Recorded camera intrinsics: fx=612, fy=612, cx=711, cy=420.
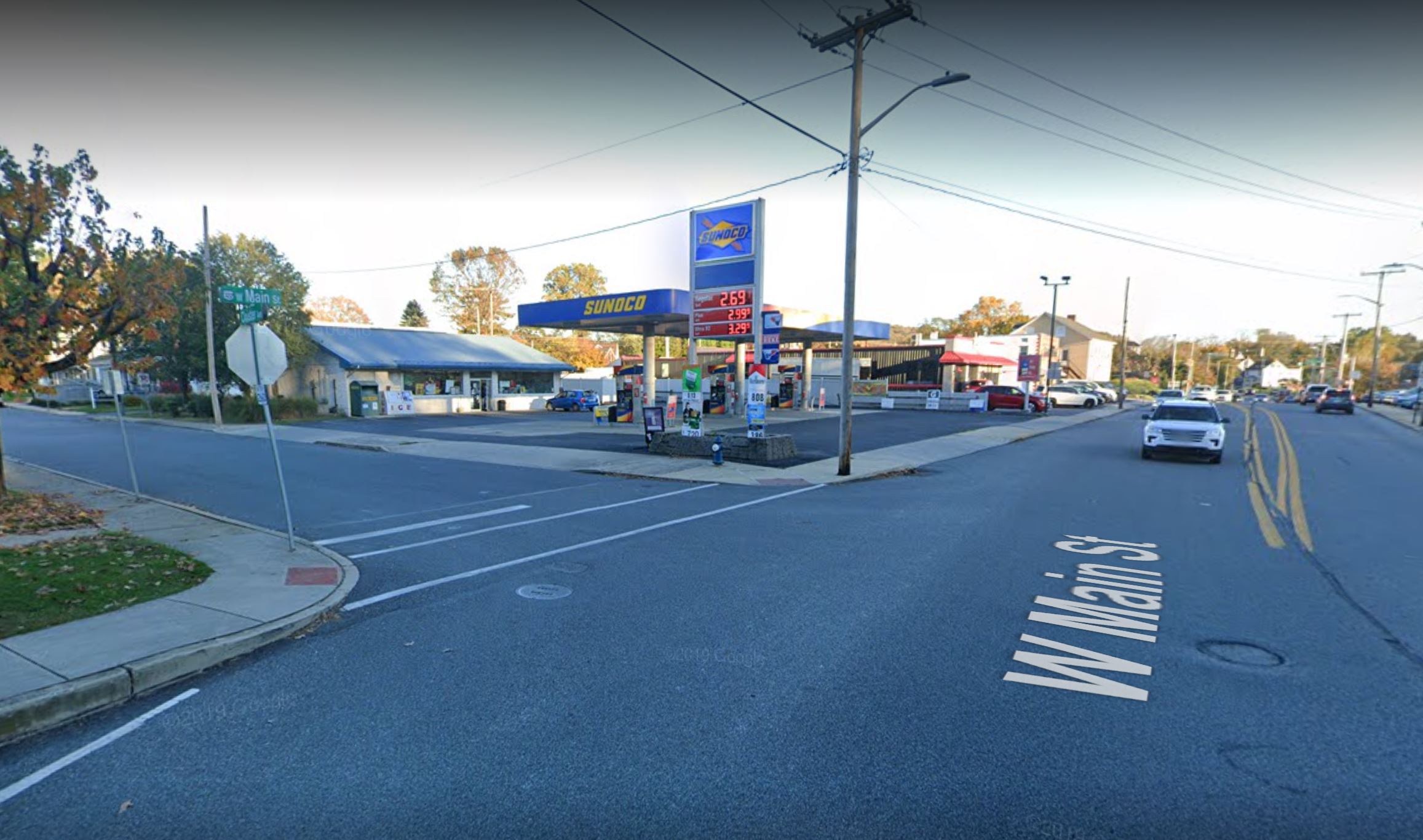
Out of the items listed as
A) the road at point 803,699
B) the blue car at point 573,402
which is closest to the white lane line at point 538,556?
the road at point 803,699

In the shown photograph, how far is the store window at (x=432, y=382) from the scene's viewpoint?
3666cm

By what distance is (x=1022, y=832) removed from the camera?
2832 mm

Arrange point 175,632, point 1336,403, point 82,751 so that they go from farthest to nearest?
point 1336,403, point 175,632, point 82,751

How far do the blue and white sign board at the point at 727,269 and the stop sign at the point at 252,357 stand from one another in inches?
638

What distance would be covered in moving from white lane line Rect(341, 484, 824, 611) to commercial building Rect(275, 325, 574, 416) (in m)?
30.1

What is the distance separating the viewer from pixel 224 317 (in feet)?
108

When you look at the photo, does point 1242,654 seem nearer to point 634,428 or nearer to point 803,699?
point 803,699

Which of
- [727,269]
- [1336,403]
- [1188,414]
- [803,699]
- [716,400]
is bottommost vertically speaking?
[803,699]

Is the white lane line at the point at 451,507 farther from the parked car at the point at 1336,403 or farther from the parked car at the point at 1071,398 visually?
the parked car at the point at 1336,403

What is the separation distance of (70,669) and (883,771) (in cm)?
545

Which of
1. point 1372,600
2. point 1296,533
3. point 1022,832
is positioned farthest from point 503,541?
point 1296,533

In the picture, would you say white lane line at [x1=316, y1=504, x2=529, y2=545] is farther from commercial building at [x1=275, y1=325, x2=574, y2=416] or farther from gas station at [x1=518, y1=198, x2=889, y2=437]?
commercial building at [x1=275, y1=325, x2=574, y2=416]

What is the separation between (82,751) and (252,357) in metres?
5.59

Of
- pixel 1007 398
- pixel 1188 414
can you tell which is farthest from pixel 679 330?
pixel 1188 414
